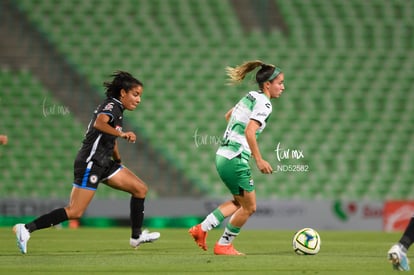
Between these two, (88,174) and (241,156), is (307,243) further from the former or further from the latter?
(88,174)

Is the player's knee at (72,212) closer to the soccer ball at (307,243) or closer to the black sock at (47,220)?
the black sock at (47,220)

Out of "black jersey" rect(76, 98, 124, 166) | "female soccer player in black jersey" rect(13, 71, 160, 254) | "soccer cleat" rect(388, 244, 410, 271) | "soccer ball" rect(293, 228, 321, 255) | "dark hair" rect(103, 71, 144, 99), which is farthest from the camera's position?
"dark hair" rect(103, 71, 144, 99)

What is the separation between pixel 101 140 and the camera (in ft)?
32.4

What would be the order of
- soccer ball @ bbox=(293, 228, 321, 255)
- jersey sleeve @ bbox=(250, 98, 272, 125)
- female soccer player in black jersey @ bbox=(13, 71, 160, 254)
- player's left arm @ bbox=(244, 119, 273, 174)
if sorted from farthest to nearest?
soccer ball @ bbox=(293, 228, 321, 255)
female soccer player in black jersey @ bbox=(13, 71, 160, 254)
jersey sleeve @ bbox=(250, 98, 272, 125)
player's left arm @ bbox=(244, 119, 273, 174)

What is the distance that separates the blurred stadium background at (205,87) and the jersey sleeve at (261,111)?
9.50 meters

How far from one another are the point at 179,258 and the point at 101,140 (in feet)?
5.66

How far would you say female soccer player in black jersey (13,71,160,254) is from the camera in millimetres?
9586

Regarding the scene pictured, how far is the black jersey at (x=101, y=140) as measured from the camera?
9.79 m

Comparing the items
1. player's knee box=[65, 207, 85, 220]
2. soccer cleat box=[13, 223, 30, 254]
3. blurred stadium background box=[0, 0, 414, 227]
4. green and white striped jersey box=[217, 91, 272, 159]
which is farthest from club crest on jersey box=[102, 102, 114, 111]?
blurred stadium background box=[0, 0, 414, 227]

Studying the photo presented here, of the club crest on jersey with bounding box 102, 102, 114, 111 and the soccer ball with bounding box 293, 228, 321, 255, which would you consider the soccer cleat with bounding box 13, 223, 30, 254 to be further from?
the soccer ball with bounding box 293, 228, 321, 255

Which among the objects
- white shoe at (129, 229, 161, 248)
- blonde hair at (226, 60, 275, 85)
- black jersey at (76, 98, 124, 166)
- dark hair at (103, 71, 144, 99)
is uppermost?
blonde hair at (226, 60, 275, 85)

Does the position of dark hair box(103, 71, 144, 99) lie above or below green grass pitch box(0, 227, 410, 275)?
above

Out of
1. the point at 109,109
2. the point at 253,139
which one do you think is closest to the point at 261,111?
the point at 253,139

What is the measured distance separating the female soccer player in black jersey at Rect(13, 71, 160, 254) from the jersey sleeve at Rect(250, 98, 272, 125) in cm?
132
